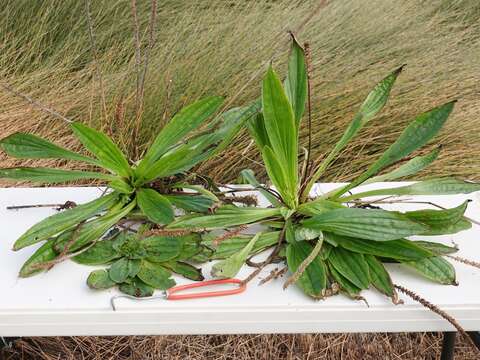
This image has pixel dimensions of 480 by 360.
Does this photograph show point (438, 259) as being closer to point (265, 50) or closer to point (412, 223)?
point (412, 223)

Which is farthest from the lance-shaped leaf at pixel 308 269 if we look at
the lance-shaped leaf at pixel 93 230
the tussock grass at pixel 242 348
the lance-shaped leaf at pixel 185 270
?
the tussock grass at pixel 242 348

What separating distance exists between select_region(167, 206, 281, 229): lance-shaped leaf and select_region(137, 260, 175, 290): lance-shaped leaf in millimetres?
65

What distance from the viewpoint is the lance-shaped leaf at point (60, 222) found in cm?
77

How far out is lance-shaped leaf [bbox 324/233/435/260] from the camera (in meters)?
0.74

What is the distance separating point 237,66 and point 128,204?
0.98 metres

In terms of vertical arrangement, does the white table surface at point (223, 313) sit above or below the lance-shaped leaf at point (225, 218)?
below

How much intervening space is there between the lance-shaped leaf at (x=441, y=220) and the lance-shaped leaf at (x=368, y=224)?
0.06 m

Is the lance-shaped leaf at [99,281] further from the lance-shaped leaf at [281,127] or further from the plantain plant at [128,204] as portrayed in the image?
the lance-shaped leaf at [281,127]

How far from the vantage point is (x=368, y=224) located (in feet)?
2.42

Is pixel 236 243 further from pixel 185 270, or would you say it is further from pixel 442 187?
pixel 442 187

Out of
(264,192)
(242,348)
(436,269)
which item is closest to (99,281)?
(264,192)

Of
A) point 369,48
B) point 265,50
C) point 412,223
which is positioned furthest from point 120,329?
point 369,48

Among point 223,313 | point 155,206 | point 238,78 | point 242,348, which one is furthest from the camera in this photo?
point 238,78

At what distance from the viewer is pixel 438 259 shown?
29.8 inches
